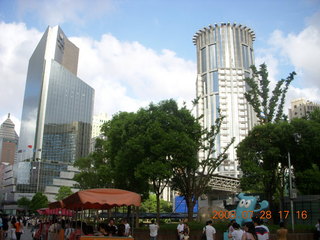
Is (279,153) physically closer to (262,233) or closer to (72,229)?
(262,233)

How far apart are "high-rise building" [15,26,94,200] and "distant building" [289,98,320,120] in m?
88.3

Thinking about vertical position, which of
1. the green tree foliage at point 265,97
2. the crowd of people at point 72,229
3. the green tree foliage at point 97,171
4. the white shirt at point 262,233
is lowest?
the crowd of people at point 72,229

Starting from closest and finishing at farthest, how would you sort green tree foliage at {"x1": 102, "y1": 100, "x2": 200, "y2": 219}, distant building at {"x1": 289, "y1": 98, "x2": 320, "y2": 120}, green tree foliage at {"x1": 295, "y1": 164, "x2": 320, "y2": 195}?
green tree foliage at {"x1": 102, "y1": 100, "x2": 200, "y2": 219} < green tree foliage at {"x1": 295, "y1": 164, "x2": 320, "y2": 195} < distant building at {"x1": 289, "y1": 98, "x2": 320, "y2": 120}

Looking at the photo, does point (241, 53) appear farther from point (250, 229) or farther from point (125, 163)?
point (250, 229)

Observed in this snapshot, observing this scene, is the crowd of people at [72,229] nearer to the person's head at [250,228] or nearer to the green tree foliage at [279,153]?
the person's head at [250,228]

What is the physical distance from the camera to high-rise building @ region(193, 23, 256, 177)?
108188 millimetres

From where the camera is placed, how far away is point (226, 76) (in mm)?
111625

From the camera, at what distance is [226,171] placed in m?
102

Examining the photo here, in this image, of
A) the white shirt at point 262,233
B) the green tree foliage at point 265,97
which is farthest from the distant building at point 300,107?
the white shirt at point 262,233

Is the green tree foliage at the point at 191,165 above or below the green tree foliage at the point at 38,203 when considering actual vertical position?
above

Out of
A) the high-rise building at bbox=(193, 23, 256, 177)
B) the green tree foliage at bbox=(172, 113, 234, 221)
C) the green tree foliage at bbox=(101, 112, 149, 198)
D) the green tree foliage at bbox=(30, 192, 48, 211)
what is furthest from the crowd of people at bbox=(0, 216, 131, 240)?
the high-rise building at bbox=(193, 23, 256, 177)

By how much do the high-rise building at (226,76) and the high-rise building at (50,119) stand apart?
52.3 meters

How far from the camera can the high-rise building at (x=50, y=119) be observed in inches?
4616

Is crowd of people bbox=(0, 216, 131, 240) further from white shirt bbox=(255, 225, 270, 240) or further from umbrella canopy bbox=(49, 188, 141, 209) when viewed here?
white shirt bbox=(255, 225, 270, 240)
